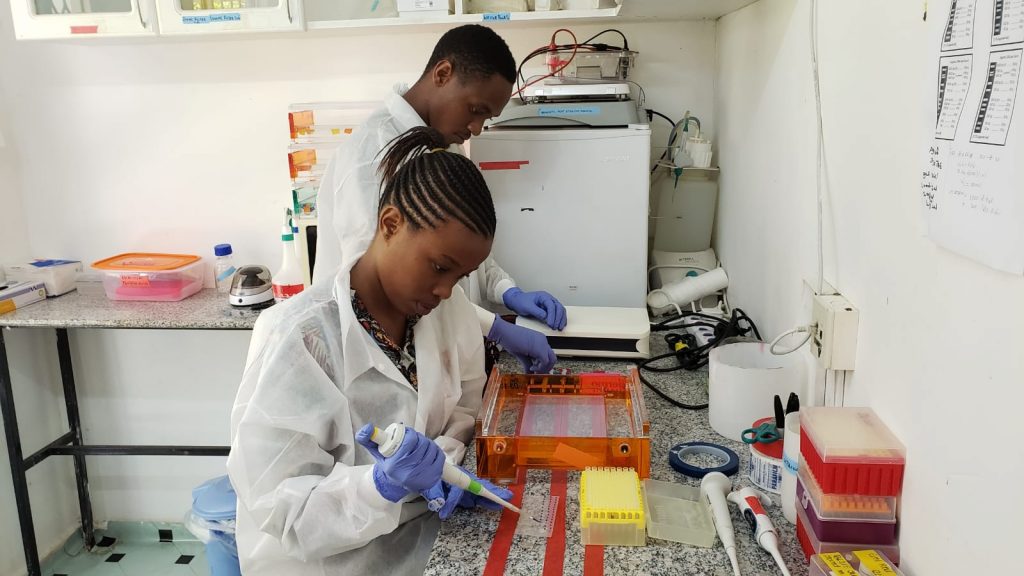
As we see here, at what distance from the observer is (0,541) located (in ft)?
7.62

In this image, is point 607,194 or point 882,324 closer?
point 882,324

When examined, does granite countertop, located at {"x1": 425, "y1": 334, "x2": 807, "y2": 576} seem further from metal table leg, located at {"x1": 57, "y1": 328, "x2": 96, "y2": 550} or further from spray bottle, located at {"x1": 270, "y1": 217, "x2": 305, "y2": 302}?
metal table leg, located at {"x1": 57, "y1": 328, "x2": 96, "y2": 550}

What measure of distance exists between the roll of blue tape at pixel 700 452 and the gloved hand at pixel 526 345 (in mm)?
387

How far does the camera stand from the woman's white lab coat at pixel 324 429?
893 mm

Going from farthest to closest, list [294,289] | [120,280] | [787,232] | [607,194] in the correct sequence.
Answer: [120,280] → [294,289] → [607,194] → [787,232]

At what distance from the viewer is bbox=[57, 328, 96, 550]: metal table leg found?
97.0 inches

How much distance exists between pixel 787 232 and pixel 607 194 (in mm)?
552

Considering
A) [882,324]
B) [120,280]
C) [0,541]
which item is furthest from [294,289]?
[882,324]

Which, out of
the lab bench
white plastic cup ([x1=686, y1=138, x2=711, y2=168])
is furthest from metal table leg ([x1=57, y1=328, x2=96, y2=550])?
white plastic cup ([x1=686, y1=138, x2=711, y2=168])

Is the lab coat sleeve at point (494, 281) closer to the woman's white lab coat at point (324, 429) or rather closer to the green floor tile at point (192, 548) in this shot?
the woman's white lab coat at point (324, 429)

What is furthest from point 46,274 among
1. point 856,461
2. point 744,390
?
point 856,461

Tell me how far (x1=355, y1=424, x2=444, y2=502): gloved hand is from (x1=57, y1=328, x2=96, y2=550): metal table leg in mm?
2124

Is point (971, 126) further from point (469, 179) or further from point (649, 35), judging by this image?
point (649, 35)

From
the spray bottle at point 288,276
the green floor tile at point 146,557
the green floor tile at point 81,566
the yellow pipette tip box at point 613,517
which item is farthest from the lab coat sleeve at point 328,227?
the green floor tile at point 81,566
